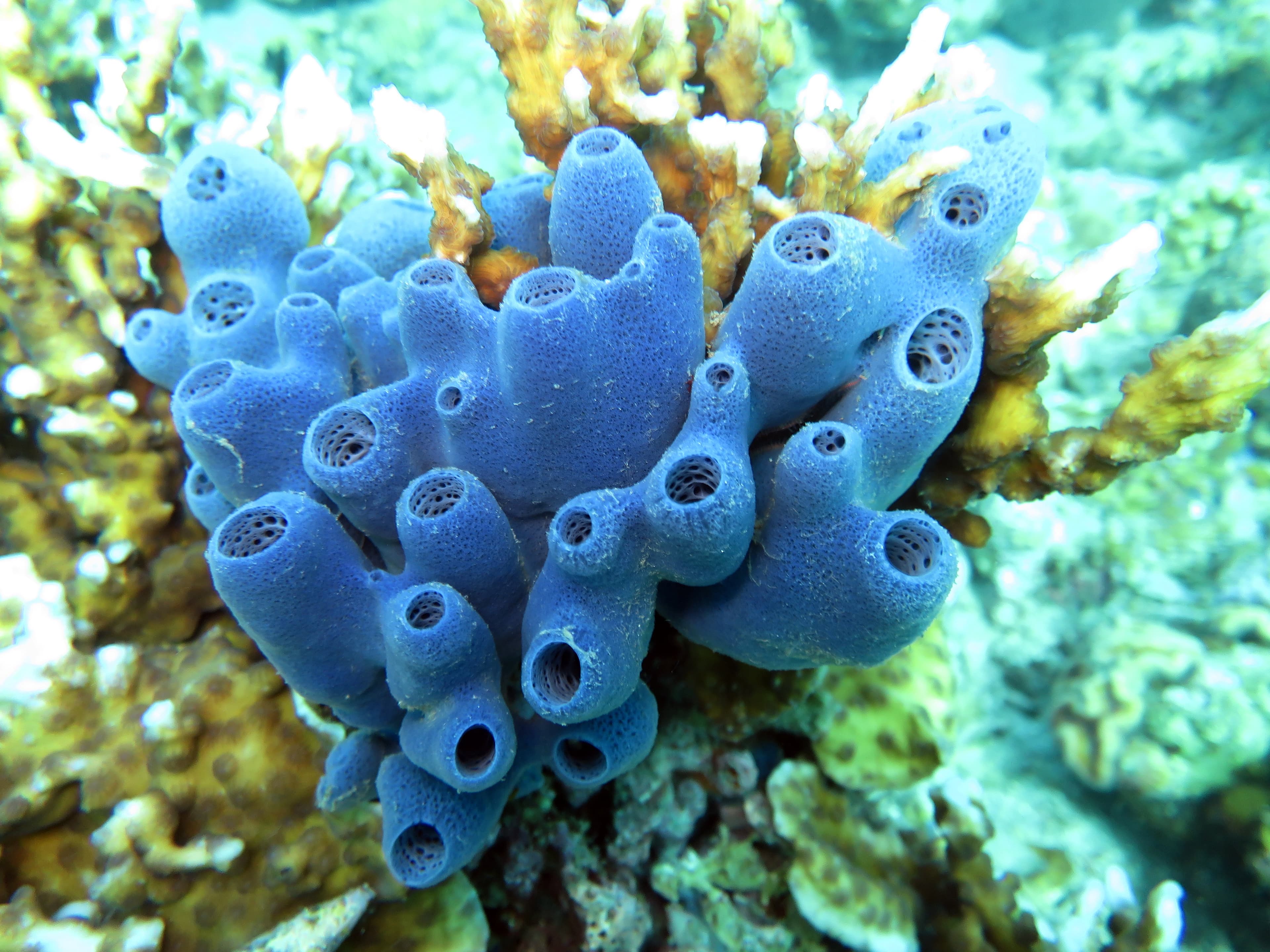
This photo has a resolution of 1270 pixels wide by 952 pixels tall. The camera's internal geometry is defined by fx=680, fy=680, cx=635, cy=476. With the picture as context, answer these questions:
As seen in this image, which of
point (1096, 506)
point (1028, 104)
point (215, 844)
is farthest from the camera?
point (1028, 104)

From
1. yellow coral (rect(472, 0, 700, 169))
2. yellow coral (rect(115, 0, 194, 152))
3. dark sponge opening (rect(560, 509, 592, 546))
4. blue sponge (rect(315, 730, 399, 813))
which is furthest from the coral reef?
yellow coral (rect(115, 0, 194, 152))

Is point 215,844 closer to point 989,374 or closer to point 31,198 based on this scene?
point 31,198

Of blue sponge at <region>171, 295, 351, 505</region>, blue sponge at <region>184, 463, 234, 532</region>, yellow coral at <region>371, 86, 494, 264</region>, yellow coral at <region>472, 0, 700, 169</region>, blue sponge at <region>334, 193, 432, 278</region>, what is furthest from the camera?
blue sponge at <region>334, 193, 432, 278</region>

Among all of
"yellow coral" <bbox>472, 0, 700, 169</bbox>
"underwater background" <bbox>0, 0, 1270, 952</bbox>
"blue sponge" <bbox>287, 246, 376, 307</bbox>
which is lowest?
"underwater background" <bbox>0, 0, 1270, 952</bbox>

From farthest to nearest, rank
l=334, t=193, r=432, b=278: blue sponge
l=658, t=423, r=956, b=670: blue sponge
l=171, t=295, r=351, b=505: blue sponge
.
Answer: l=334, t=193, r=432, b=278: blue sponge
l=171, t=295, r=351, b=505: blue sponge
l=658, t=423, r=956, b=670: blue sponge

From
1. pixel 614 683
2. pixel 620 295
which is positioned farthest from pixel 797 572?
pixel 620 295

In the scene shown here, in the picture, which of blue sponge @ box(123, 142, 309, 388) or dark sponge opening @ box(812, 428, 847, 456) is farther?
blue sponge @ box(123, 142, 309, 388)

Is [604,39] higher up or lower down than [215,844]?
higher up

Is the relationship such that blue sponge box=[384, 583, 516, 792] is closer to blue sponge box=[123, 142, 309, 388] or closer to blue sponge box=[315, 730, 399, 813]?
blue sponge box=[315, 730, 399, 813]
